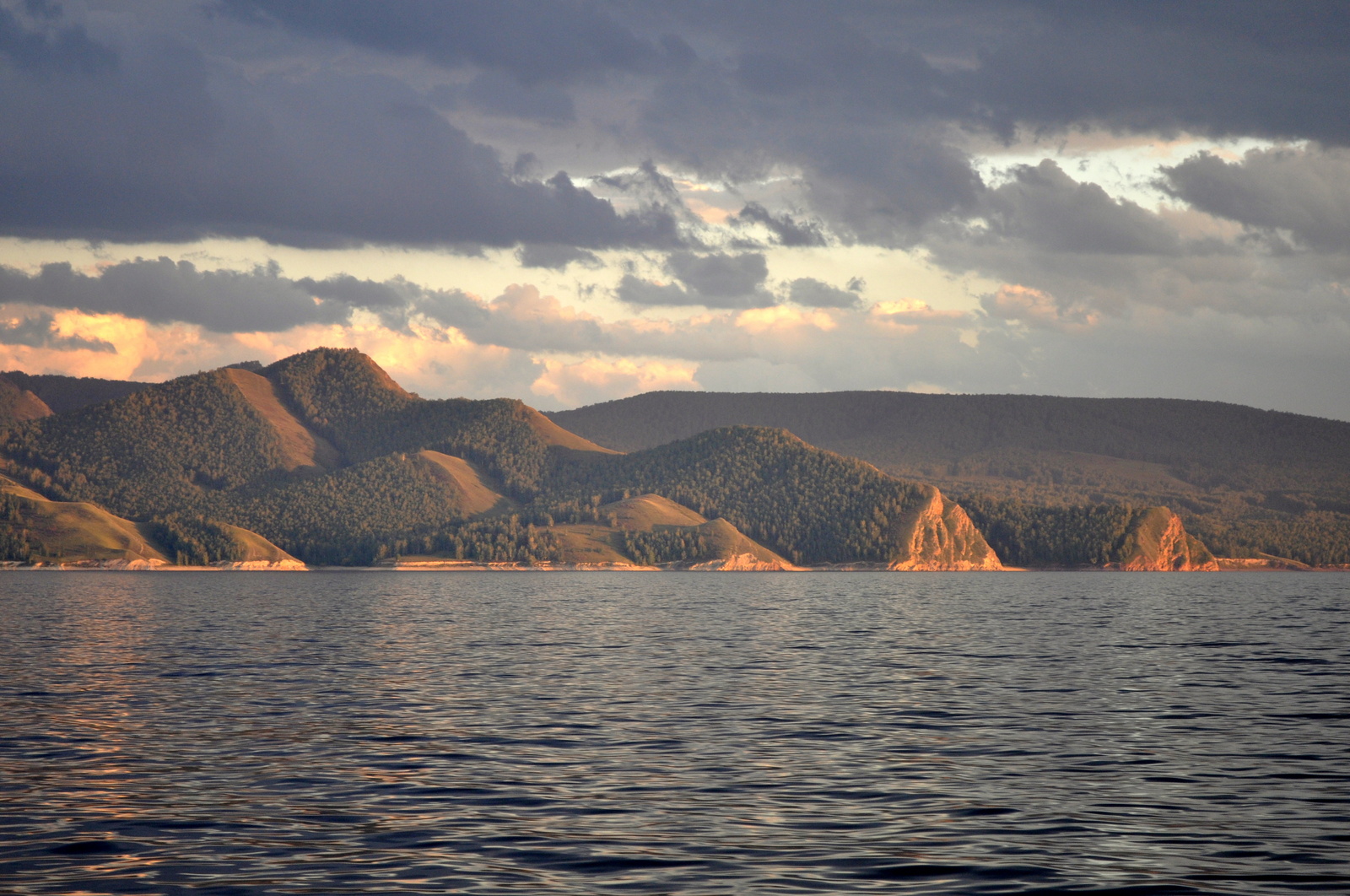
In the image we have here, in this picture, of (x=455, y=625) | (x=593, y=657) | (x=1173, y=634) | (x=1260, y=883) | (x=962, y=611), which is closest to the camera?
(x=1260, y=883)

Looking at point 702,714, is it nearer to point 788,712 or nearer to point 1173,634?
point 788,712

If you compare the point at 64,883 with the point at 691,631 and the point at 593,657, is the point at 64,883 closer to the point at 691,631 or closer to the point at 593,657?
the point at 593,657

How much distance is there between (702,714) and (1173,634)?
72070mm

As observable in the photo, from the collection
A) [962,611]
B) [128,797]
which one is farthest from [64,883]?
[962,611]

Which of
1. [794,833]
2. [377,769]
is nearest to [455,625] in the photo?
[377,769]

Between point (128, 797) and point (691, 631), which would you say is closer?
point (128, 797)

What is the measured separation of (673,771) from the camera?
4153 centimetres

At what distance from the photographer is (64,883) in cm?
2758

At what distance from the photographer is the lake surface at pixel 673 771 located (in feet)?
94.7

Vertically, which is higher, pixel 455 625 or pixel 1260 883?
pixel 1260 883

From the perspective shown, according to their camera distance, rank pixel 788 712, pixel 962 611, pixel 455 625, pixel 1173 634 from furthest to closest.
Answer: pixel 962 611
pixel 455 625
pixel 1173 634
pixel 788 712

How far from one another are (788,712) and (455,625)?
76.9 meters

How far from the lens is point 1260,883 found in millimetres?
27406

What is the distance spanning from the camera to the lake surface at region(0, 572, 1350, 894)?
94.7 feet
